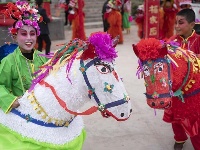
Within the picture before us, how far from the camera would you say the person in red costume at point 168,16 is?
10117 mm

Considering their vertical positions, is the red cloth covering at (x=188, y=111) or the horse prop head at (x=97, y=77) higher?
the horse prop head at (x=97, y=77)

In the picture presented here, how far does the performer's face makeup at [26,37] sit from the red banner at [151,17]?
22.9 feet

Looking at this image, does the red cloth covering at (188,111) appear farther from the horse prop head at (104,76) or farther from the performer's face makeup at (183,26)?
the horse prop head at (104,76)

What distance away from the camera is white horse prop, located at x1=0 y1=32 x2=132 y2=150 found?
193cm

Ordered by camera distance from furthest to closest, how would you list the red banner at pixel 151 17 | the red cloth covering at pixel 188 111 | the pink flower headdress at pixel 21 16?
the red banner at pixel 151 17 < the red cloth covering at pixel 188 111 < the pink flower headdress at pixel 21 16

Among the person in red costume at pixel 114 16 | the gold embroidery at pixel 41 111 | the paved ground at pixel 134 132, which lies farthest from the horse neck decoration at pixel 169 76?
the person in red costume at pixel 114 16

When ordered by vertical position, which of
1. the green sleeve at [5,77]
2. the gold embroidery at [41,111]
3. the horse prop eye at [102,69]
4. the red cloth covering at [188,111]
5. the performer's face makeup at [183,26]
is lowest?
the red cloth covering at [188,111]

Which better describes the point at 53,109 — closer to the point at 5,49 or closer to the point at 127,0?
the point at 5,49

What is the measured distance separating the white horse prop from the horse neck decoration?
→ 0.54m

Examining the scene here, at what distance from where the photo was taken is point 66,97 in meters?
2.02

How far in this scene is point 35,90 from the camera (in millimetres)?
2107

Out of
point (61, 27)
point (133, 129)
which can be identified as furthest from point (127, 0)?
point (133, 129)

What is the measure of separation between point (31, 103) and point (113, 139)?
2082mm

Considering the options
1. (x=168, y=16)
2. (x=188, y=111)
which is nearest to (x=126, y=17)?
(x=168, y=16)
